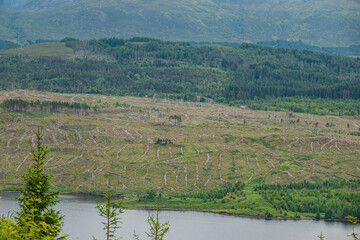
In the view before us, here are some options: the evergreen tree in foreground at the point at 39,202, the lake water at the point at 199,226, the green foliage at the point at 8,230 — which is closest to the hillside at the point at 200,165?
the lake water at the point at 199,226

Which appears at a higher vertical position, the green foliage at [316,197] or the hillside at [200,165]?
the hillside at [200,165]

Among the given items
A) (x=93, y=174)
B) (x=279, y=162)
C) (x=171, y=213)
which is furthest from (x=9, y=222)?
(x=279, y=162)

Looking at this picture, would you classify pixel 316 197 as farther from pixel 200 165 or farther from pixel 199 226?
pixel 199 226

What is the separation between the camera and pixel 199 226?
125 metres

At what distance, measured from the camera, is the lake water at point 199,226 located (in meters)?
116

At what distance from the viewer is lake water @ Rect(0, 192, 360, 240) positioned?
116275mm

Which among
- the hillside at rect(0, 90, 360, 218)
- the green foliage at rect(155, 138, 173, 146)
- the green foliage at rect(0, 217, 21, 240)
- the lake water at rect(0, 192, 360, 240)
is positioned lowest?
the green foliage at rect(0, 217, 21, 240)

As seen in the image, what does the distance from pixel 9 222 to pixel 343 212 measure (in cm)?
11020

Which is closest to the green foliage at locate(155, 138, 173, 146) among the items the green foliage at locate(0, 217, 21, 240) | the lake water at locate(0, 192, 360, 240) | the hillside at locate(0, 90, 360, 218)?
the hillside at locate(0, 90, 360, 218)

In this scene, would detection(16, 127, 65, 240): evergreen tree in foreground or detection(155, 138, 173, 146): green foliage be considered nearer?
detection(16, 127, 65, 240): evergreen tree in foreground

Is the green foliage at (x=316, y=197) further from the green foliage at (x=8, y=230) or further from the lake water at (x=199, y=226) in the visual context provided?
the green foliage at (x=8, y=230)

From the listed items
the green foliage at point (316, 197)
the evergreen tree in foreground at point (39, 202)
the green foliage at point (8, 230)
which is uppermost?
the green foliage at point (316, 197)

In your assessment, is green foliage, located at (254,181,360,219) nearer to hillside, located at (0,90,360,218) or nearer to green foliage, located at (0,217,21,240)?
hillside, located at (0,90,360,218)

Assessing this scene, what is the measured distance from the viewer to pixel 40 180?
4294cm
